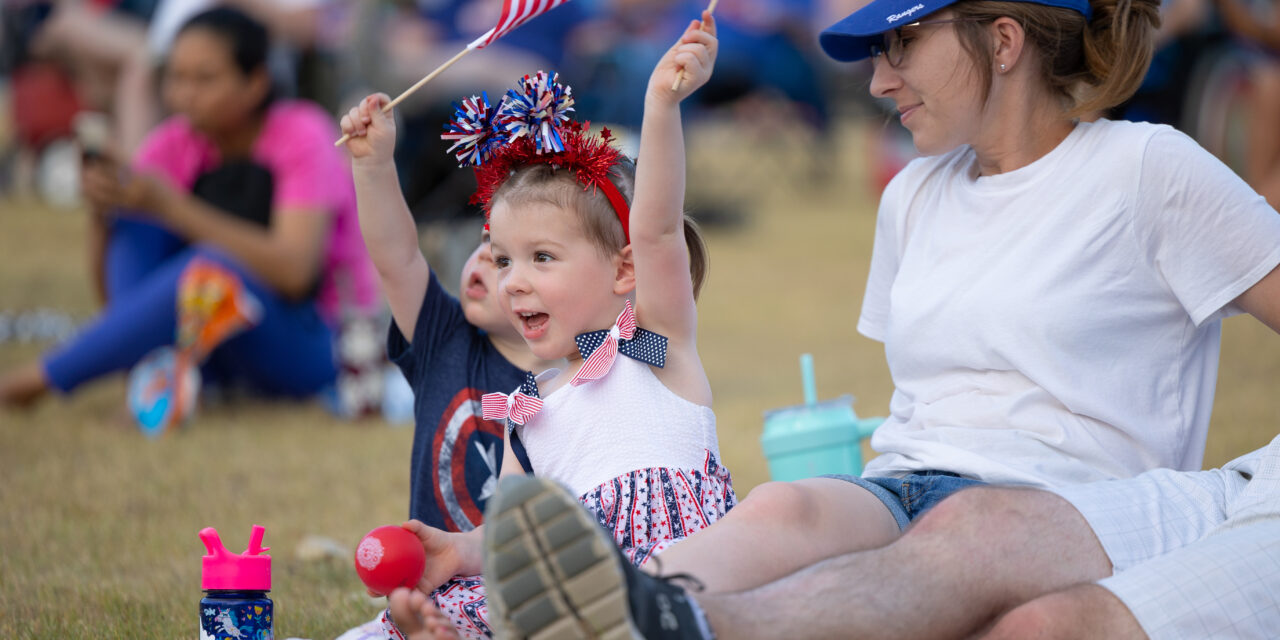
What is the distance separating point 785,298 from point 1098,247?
507 cm

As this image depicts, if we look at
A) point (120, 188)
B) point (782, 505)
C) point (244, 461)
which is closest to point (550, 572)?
point (782, 505)

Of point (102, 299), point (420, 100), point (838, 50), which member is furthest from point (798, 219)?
point (838, 50)

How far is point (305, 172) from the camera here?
15.2 feet

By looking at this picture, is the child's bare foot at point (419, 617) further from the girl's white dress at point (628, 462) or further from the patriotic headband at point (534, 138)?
the patriotic headband at point (534, 138)

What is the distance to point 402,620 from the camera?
1.75m

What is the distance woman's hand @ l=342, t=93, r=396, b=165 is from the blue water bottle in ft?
2.33

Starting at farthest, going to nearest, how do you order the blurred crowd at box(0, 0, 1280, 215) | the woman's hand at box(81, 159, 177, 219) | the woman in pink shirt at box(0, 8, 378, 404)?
the blurred crowd at box(0, 0, 1280, 215), the woman in pink shirt at box(0, 8, 378, 404), the woman's hand at box(81, 159, 177, 219)

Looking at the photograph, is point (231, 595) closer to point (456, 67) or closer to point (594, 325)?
point (594, 325)

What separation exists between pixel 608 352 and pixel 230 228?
2.80 meters

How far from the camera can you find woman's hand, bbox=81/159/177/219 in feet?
13.9

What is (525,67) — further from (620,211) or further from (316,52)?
(620,211)

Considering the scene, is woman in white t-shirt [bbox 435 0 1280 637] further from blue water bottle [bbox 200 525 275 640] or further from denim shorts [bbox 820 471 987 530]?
blue water bottle [bbox 200 525 275 640]

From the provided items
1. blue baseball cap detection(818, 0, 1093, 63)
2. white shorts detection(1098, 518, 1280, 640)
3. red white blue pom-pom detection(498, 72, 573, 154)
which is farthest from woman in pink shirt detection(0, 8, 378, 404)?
white shorts detection(1098, 518, 1280, 640)

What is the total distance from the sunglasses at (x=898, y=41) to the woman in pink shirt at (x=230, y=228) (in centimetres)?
285
